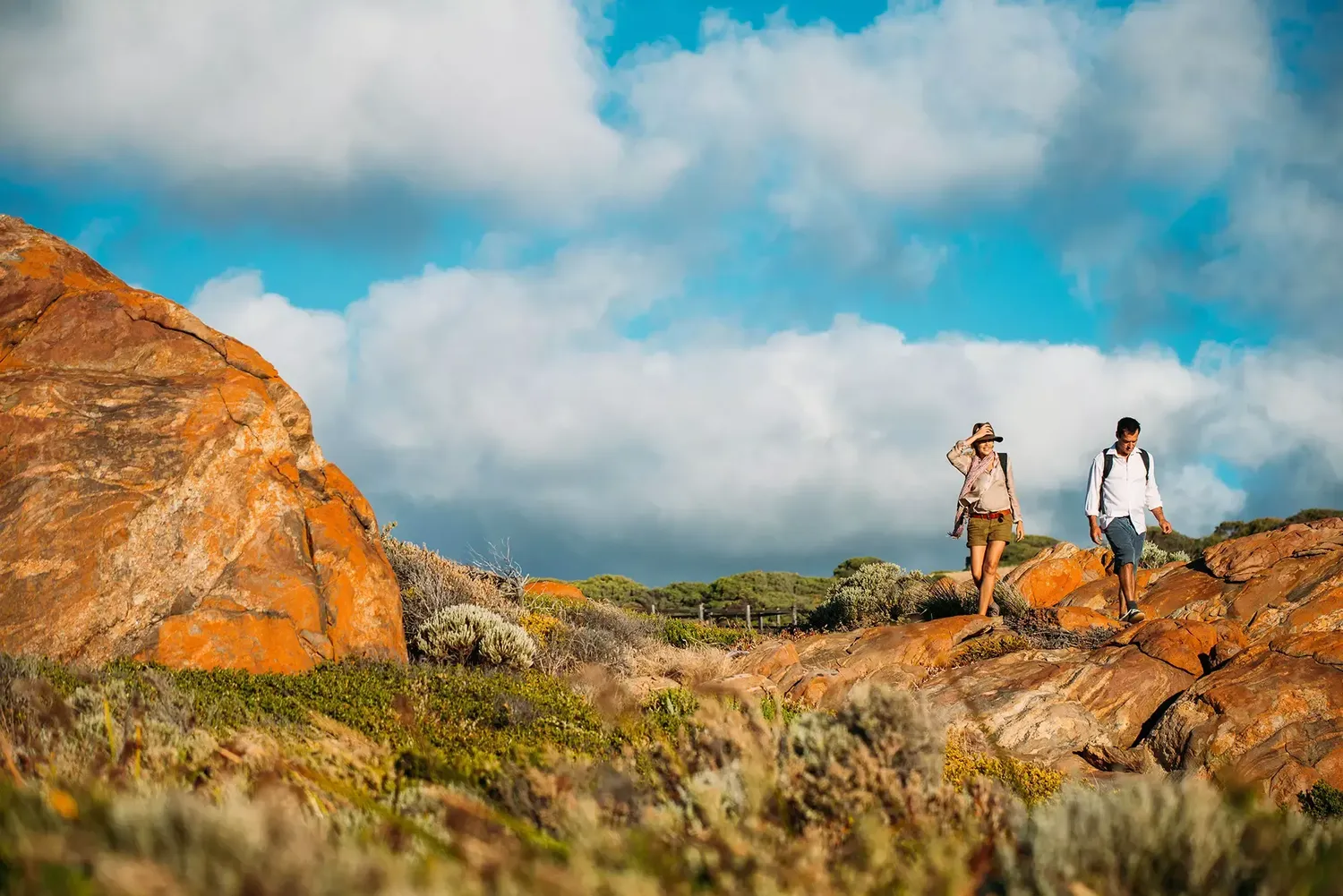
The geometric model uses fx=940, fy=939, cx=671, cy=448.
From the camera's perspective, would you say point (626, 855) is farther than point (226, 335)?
No

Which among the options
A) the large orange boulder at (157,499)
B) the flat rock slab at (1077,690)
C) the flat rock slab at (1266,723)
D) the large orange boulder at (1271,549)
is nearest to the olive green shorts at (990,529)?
the flat rock slab at (1077,690)

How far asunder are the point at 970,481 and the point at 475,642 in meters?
7.07

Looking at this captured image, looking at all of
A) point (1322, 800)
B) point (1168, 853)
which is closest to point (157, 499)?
point (1168, 853)

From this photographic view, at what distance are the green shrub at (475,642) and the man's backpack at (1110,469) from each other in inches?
315

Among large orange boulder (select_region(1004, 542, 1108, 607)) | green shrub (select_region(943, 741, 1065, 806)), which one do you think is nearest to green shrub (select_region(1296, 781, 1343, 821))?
green shrub (select_region(943, 741, 1065, 806))

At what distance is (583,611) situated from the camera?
59.0 ft

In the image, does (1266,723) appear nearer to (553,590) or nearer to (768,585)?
(553,590)

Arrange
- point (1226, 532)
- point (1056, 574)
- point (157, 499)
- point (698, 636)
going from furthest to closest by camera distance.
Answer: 1. point (1226, 532)
2. point (698, 636)
3. point (1056, 574)
4. point (157, 499)

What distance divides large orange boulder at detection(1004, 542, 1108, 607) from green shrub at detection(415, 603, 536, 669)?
909 centimetres

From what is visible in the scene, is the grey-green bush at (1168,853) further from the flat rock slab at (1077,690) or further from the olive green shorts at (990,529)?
the olive green shorts at (990,529)

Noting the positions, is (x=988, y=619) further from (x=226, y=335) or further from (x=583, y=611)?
(x=226, y=335)

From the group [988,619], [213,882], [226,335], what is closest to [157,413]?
[226,335]

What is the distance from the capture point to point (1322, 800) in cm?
828

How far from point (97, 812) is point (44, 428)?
7900 millimetres
